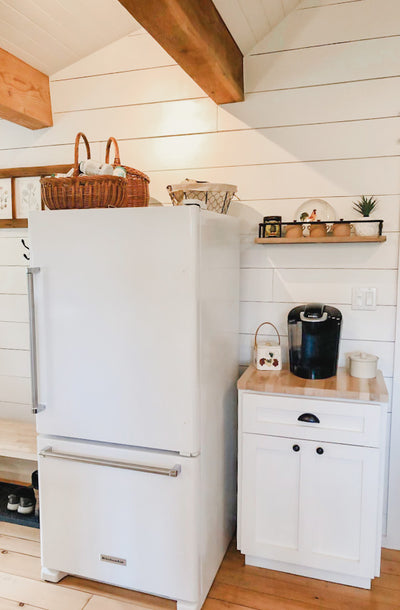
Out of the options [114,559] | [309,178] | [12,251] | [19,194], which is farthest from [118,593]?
[19,194]

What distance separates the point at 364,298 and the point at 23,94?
6.65 ft

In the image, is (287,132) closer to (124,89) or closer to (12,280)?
(124,89)

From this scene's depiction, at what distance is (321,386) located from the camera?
187 cm

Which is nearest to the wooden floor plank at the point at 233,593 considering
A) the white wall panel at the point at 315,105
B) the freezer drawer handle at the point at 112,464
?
the freezer drawer handle at the point at 112,464

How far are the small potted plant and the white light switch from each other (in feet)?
0.88

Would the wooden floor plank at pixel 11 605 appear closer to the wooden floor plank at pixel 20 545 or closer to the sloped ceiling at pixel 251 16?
the wooden floor plank at pixel 20 545

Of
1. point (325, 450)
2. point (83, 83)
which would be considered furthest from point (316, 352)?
point (83, 83)

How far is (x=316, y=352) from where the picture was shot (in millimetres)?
1959

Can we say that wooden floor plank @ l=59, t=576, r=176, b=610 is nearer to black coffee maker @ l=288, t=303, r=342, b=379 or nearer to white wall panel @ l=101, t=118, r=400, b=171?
black coffee maker @ l=288, t=303, r=342, b=379

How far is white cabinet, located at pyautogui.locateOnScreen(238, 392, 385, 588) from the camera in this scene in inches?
71.2

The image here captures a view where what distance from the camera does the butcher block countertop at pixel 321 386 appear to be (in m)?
1.79

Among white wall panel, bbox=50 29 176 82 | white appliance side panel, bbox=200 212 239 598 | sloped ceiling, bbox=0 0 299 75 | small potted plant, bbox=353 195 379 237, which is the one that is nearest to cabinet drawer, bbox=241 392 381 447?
white appliance side panel, bbox=200 212 239 598

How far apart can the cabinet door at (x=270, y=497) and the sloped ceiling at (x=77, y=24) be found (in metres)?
1.80

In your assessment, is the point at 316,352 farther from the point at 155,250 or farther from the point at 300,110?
the point at 300,110
